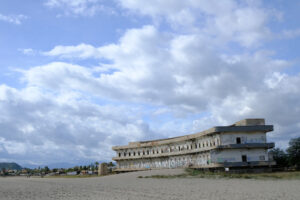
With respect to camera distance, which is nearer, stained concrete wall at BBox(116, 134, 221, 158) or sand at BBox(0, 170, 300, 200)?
sand at BBox(0, 170, 300, 200)

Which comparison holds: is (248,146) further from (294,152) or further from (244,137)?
(294,152)

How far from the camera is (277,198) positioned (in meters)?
19.8

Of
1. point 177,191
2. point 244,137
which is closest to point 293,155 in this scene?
point 244,137

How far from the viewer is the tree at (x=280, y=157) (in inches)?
2653

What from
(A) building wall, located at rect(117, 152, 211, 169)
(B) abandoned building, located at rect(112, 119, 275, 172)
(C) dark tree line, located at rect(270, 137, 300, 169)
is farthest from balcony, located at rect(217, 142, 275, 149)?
(C) dark tree line, located at rect(270, 137, 300, 169)

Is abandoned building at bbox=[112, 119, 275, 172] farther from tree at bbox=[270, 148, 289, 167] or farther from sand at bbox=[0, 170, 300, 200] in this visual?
sand at bbox=[0, 170, 300, 200]

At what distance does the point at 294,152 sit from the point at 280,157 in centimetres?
622

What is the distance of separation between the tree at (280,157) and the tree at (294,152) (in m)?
2.50

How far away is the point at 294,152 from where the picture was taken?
63969 millimetres

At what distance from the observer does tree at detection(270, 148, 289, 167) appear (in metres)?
67.4

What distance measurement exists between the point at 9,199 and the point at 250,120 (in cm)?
4362

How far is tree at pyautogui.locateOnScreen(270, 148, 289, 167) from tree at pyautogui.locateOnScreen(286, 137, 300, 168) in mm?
2495

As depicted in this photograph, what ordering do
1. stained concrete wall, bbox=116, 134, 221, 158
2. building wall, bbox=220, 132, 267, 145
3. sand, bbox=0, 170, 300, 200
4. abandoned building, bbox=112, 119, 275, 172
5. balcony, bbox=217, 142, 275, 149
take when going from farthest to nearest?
stained concrete wall, bbox=116, 134, 221, 158, building wall, bbox=220, 132, 267, 145, abandoned building, bbox=112, 119, 275, 172, balcony, bbox=217, 142, 275, 149, sand, bbox=0, 170, 300, 200

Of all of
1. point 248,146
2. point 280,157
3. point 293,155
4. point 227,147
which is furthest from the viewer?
point 280,157
